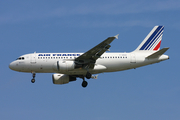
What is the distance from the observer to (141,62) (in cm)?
4838

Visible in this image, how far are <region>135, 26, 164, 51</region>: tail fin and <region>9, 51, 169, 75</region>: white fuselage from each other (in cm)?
244

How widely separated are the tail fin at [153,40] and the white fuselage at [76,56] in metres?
2.44

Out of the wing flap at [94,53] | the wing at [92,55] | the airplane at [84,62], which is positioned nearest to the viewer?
the wing flap at [94,53]

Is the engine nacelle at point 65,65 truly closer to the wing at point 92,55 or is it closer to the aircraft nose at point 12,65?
the wing at point 92,55

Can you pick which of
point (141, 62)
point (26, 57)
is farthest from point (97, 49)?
point (26, 57)

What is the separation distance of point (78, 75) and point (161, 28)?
14.0m

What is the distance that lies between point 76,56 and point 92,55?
2.76 m

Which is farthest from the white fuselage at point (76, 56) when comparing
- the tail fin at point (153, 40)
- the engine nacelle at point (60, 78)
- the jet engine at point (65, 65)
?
the engine nacelle at point (60, 78)

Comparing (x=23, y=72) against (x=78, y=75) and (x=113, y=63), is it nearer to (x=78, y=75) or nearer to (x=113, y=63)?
(x=78, y=75)

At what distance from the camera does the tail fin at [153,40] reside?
167 feet

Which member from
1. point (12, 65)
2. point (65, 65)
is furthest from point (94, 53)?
point (12, 65)

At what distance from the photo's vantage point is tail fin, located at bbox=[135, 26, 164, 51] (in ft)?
167

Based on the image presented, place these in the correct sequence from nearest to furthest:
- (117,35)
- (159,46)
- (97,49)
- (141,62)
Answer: (117,35) → (97,49) → (141,62) → (159,46)

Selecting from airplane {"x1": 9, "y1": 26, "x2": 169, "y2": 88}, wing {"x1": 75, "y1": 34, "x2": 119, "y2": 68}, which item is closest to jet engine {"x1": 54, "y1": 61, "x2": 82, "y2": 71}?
airplane {"x1": 9, "y1": 26, "x2": 169, "y2": 88}
